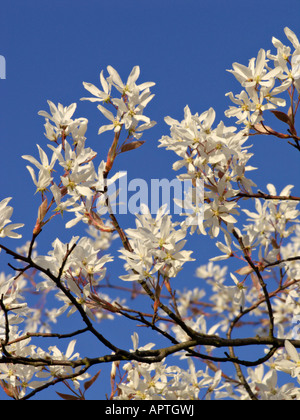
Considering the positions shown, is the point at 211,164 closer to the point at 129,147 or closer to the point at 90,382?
the point at 129,147

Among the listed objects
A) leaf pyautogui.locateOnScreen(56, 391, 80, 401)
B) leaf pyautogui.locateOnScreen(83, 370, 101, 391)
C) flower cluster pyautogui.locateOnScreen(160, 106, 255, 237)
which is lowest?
leaf pyautogui.locateOnScreen(56, 391, 80, 401)

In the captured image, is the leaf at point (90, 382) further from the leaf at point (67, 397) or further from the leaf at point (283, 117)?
the leaf at point (283, 117)

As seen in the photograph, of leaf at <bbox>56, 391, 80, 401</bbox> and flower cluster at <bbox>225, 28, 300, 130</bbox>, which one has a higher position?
flower cluster at <bbox>225, 28, 300, 130</bbox>

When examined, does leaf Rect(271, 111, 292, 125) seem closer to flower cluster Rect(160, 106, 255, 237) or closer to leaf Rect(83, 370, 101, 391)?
flower cluster Rect(160, 106, 255, 237)

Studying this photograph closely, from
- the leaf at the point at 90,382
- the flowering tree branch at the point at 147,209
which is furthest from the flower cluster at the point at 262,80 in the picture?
the leaf at the point at 90,382

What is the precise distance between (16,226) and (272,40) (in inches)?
68.9

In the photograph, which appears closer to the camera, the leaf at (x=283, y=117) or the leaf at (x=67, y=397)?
the leaf at (x=283, y=117)

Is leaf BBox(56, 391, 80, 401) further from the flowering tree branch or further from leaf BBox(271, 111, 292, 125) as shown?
leaf BBox(271, 111, 292, 125)

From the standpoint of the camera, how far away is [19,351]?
2990 millimetres

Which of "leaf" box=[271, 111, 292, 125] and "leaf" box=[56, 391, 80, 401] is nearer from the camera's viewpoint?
"leaf" box=[271, 111, 292, 125]

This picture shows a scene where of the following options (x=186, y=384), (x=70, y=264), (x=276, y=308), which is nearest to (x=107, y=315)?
(x=276, y=308)

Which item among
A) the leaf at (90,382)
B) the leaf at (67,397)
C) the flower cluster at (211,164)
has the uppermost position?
the flower cluster at (211,164)

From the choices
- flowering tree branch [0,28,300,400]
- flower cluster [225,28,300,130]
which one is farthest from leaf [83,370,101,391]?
flower cluster [225,28,300,130]

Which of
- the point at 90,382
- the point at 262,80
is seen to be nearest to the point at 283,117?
the point at 262,80
